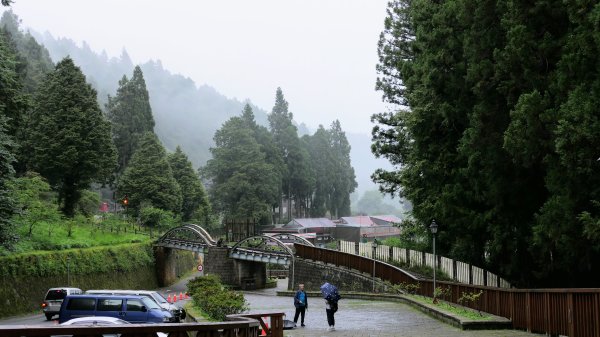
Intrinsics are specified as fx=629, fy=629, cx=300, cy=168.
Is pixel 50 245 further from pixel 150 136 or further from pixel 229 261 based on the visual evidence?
pixel 150 136

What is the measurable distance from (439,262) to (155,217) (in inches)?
1463

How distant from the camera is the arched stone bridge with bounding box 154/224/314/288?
5084 centimetres

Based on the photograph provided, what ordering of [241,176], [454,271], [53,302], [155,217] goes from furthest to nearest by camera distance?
[241,176]
[155,217]
[454,271]
[53,302]

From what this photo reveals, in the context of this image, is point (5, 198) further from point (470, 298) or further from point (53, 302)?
point (470, 298)

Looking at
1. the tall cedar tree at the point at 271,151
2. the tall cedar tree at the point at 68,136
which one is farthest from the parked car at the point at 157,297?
the tall cedar tree at the point at 271,151

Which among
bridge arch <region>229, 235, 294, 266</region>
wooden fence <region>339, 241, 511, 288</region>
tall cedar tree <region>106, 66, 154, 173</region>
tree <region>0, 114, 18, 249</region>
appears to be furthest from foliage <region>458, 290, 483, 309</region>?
tall cedar tree <region>106, 66, 154, 173</region>

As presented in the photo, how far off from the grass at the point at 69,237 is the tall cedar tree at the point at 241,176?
59.7 ft

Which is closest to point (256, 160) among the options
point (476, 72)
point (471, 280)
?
point (471, 280)

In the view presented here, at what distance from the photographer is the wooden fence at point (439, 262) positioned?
27891 mm

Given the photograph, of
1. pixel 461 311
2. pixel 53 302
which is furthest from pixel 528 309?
pixel 53 302

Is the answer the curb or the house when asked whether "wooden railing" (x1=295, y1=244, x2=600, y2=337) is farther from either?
the house

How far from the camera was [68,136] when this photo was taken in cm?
4912

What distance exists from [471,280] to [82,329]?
24516 mm

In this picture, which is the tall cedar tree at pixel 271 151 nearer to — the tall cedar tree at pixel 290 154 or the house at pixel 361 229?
the tall cedar tree at pixel 290 154
